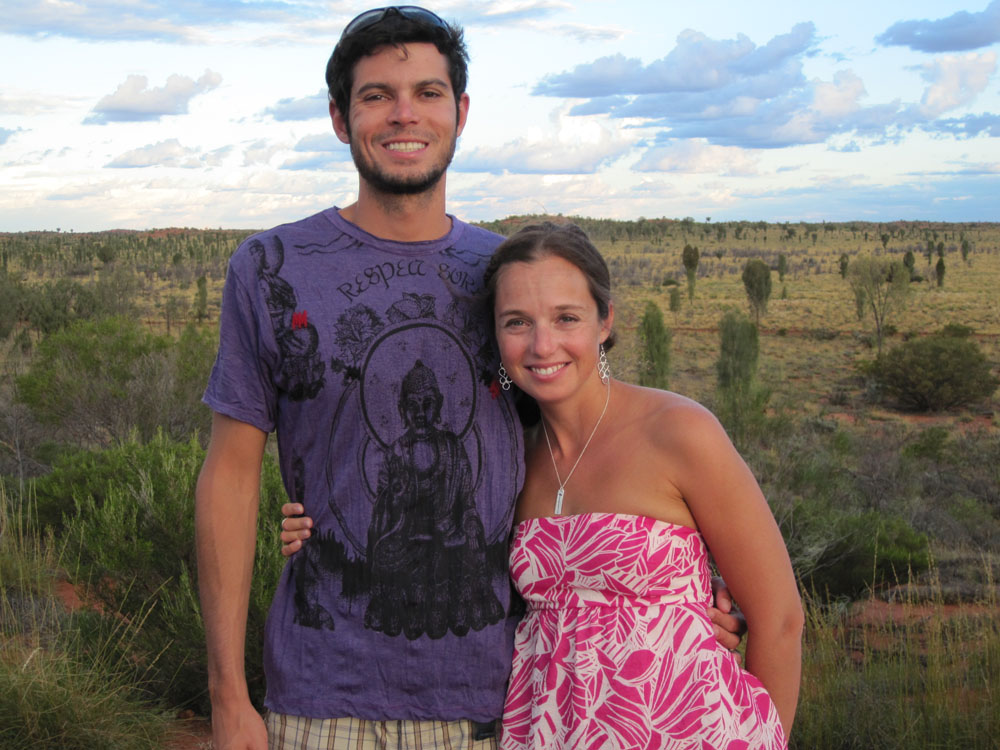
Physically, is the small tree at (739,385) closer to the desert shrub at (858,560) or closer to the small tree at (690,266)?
the desert shrub at (858,560)

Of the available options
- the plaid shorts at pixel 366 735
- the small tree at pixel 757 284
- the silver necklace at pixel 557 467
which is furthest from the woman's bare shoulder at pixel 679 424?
the small tree at pixel 757 284

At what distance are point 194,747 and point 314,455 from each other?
11.4 feet

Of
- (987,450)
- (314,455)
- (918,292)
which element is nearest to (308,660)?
(314,455)

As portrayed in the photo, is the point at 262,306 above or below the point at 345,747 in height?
above

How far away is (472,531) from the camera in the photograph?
2.26 meters

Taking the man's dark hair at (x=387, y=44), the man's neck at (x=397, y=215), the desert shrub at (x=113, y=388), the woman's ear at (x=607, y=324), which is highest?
the man's dark hair at (x=387, y=44)

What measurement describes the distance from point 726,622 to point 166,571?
454 centimetres

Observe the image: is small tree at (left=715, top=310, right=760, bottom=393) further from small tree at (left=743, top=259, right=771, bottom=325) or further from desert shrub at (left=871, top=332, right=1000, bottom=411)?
small tree at (left=743, top=259, right=771, bottom=325)

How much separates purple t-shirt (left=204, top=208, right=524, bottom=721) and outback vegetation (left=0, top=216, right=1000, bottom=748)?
0.55 meters

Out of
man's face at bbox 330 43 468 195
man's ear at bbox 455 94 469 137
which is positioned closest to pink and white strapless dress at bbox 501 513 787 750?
man's face at bbox 330 43 468 195

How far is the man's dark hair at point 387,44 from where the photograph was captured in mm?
2396

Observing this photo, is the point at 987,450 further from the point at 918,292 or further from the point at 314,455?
the point at 918,292

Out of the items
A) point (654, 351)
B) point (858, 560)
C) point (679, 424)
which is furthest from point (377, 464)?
point (654, 351)

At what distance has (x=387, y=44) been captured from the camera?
2.41 meters
